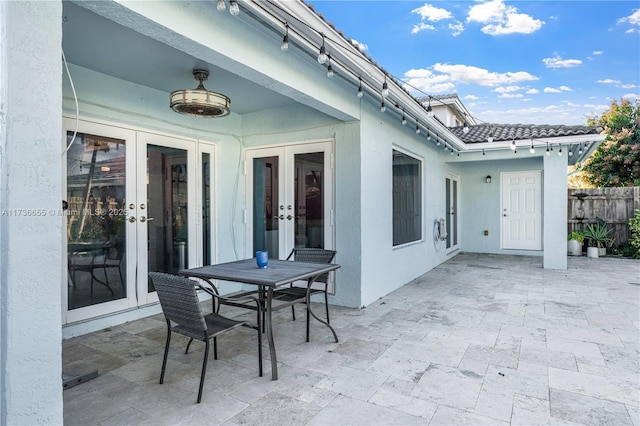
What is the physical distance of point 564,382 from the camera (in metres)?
2.54

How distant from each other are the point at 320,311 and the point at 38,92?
3431 mm

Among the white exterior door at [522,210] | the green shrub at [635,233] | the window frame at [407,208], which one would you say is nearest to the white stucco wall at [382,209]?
the window frame at [407,208]

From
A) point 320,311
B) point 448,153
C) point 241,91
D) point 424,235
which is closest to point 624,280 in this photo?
point 424,235

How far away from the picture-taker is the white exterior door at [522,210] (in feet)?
28.5

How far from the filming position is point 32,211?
1496mm

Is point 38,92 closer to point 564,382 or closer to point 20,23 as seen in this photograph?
point 20,23

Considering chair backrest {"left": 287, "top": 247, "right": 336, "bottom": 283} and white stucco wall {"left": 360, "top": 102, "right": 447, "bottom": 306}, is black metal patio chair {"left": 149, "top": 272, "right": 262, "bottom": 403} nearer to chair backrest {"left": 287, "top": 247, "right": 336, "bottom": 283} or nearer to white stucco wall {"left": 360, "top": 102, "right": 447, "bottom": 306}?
chair backrest {"left": 287, "top": 247, "right": 336, "bottom": 283}

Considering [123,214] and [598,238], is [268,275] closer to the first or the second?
[123,214]

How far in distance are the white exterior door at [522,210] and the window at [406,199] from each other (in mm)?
3658

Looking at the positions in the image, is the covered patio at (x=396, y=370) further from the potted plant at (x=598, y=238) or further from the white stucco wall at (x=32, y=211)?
the potted plant at (x=598, y=238)

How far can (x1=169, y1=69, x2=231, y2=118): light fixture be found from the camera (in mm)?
3197

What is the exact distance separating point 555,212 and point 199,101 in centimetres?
677

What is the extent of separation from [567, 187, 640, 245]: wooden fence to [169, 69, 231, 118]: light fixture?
9.28 metres

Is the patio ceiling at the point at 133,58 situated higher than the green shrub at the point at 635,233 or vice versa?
the patio ceiling at the point at 133,58
